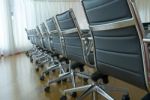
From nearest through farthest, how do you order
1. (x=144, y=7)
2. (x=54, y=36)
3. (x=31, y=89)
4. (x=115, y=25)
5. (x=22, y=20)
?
1. (x=115, y=25)
2. (x=31, y=89)
3. (x=54, y=36)
4. (x=144, y=7)
5. (x=22, y=20)

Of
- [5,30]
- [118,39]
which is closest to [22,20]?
[5,30]

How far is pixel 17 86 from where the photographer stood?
128 inches

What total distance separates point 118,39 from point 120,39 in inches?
0.8

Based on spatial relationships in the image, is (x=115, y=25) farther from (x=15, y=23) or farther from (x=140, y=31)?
(x=15, y=23)

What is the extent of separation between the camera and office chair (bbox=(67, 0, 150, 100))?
3.77 feet

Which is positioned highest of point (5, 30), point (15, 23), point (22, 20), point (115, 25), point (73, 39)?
point (22, 20)

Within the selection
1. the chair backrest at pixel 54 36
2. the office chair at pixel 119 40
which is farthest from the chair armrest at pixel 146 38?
the chair backrest at pixel 54 36

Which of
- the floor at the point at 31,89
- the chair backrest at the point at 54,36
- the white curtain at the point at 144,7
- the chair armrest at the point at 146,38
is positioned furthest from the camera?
the white curtain at the point at 144,7

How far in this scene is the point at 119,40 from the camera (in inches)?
51.8

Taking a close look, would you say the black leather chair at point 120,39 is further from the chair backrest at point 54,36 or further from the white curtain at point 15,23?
the white curtain at point 15,23

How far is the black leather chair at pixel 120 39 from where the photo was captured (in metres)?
1.15

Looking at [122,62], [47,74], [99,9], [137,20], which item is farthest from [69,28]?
[47,74]

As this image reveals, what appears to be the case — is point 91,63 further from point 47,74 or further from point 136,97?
point 47,74

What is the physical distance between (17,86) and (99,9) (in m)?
2.23
